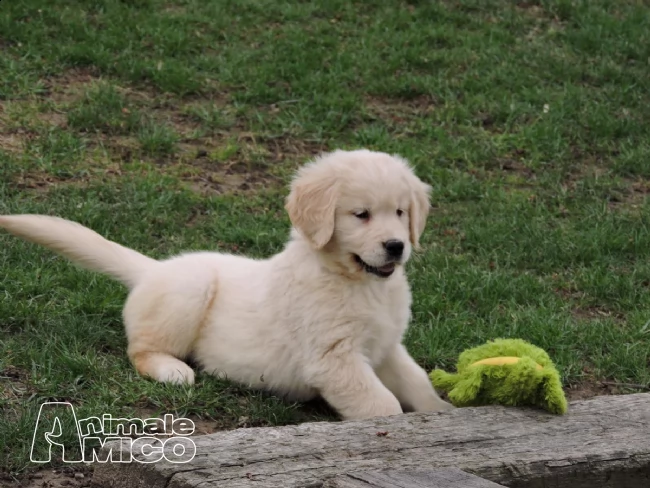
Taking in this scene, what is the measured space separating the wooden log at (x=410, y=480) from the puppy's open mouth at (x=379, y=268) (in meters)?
1.14

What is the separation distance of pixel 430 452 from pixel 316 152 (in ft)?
13.9

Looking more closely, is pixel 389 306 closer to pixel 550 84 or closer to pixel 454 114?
pixel 454 114

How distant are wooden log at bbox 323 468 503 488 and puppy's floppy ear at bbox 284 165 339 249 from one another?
1.22 m

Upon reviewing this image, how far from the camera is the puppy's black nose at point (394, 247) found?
12.1 feet

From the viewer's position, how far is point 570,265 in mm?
5742

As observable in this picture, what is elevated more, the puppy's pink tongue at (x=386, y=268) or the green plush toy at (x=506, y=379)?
the puppy's pink tongue at (x=386, y=268)

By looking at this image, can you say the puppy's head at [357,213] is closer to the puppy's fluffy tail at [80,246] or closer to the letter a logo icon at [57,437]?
the puppy's fluffy tail at [80,246]

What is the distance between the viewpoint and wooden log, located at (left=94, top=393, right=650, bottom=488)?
2.78 meters

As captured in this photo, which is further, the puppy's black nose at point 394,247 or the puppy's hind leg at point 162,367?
the puppy's hind leg at point 162,367

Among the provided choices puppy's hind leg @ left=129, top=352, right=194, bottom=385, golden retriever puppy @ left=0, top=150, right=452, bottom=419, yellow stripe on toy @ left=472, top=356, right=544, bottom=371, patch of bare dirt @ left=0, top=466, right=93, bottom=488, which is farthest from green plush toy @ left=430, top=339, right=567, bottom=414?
patch of bare dirt @ left=0, top=466, right=93, bottom=488

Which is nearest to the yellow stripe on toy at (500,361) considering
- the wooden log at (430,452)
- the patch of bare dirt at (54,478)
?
the wooden log at (430,452)

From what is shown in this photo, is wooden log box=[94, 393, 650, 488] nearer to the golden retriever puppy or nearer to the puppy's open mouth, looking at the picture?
the golden retriever puppy

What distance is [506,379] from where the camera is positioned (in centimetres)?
354

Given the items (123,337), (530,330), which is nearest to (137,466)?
(123,337)
